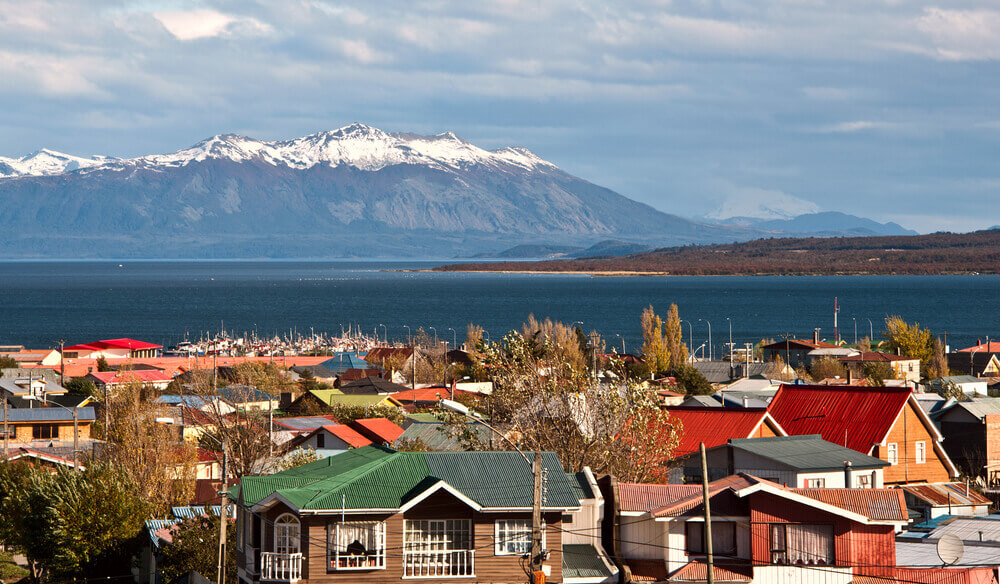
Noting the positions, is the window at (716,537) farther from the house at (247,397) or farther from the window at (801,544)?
the house at (247,397)

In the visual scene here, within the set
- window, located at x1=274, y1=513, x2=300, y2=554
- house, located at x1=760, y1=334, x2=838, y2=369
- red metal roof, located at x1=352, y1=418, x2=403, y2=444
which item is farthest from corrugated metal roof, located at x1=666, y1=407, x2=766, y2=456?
house, located at x1=760, y1=334, x2=838, y2=369

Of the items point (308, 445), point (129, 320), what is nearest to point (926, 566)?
point (308, 445)

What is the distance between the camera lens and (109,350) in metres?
110

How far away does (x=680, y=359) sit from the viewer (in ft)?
292

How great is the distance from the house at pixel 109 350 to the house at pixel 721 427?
244 feet

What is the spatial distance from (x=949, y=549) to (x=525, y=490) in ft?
26.2

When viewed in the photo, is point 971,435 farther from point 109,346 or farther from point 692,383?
point 109,346

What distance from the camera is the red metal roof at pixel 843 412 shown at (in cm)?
3819

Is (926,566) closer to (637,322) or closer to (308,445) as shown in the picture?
(308,445)

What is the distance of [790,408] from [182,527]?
21495 millimetres

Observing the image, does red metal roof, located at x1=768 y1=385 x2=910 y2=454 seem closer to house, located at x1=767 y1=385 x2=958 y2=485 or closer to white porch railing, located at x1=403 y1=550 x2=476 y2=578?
house, located at x1=767 y1=385 x2=958 y2=485

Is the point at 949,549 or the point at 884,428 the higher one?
the point at 884,428

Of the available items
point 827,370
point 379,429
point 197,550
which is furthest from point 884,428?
point 827,370

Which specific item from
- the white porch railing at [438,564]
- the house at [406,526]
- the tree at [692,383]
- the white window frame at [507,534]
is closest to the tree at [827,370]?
the tree at [692,383]
